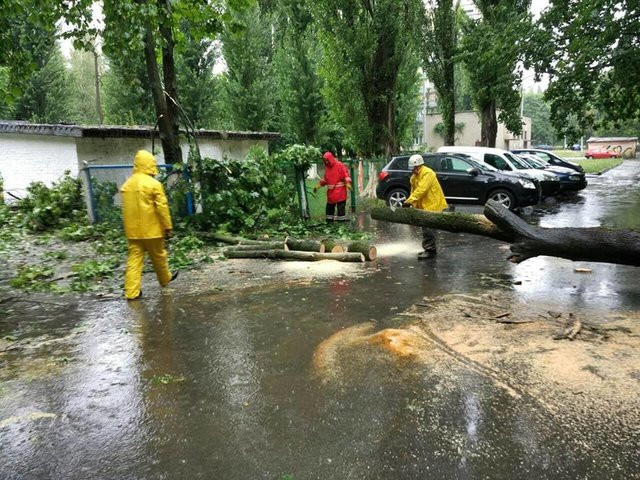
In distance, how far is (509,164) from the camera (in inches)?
606

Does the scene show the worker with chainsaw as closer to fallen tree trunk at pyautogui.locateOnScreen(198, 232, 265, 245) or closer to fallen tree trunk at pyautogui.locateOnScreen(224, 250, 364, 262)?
fallen tree trunk at pyautogui.locateOnScreen(224, 250, 364, 262)

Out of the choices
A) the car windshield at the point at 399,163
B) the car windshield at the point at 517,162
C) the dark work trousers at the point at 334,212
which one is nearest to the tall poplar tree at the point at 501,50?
the car windshield at the point at 517,162

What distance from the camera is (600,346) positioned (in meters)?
4.52

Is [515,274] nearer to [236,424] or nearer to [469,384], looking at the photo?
[469,384]

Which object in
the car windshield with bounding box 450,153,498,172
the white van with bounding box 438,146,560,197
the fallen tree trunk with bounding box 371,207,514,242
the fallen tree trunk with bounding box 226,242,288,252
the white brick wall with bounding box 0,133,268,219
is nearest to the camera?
the fallen tree trunk with bounding box 371,207,514,242

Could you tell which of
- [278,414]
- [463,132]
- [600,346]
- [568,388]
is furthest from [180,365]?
[463,132]

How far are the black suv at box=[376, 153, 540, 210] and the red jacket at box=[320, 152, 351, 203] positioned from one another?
2.25 m

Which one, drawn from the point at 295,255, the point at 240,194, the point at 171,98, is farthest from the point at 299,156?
the point at 295,255

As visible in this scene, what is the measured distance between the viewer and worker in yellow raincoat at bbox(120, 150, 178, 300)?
628cm

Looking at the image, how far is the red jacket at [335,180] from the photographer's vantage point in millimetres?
11484

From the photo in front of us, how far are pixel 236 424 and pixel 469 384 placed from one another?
1.79 meters

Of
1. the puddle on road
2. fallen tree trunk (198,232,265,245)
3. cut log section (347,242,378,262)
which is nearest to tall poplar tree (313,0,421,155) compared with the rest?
fallen tree trunk (198,232,265,245)

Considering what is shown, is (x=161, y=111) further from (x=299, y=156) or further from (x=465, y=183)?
(x=465, y=183)

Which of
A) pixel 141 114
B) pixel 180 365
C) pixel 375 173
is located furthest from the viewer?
pixel 141 114
